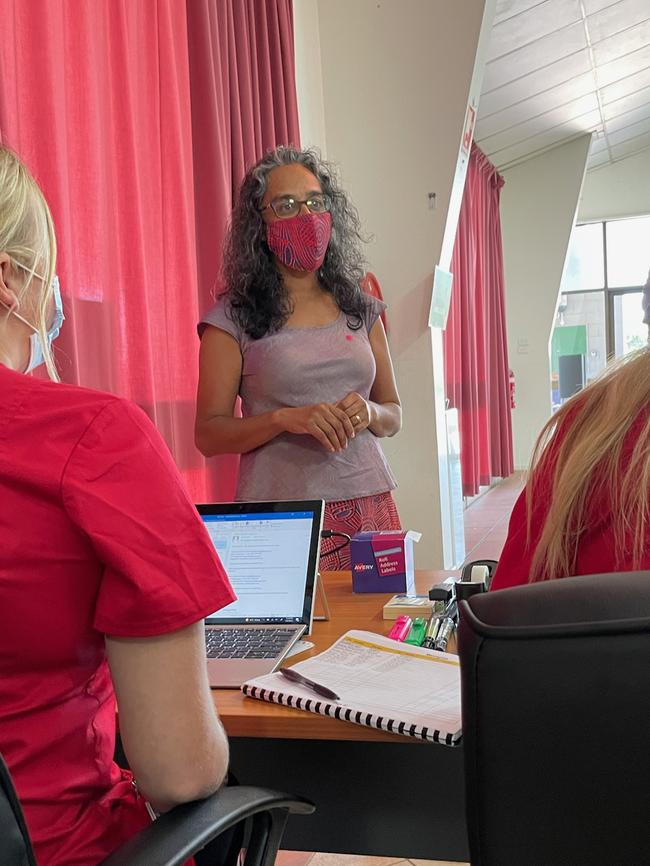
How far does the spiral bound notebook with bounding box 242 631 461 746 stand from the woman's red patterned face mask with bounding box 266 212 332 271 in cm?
100

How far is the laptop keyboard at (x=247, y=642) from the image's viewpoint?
1270mm

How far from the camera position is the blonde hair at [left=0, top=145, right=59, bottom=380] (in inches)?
31.6

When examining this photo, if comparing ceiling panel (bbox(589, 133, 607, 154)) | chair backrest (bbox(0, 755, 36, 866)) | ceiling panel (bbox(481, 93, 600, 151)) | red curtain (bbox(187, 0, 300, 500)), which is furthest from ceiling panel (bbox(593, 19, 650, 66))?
chair backrest (bbox(0, 755, 36, 866))

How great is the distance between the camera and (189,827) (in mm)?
752

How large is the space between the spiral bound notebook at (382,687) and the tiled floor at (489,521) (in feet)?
12.2

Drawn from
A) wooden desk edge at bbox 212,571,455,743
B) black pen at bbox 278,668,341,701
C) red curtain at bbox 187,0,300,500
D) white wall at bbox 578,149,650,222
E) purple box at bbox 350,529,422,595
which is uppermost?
white wall at bbox 578,149,650,222

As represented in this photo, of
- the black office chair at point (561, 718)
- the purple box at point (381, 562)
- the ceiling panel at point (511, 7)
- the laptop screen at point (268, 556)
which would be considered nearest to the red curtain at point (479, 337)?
the ceiling panel at point (511, 7)

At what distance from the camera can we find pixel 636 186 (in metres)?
9.65

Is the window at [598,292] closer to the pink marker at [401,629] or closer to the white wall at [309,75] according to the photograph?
the white wall at [309,75]

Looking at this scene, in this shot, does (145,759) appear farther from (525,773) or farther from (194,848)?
(525,773)

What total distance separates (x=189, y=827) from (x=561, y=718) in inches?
14.5

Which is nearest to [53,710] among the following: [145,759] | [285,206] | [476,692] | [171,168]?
[145,759]

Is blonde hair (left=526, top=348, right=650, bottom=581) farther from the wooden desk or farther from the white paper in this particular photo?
the wooden desk

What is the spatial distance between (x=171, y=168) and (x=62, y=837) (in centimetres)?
191
